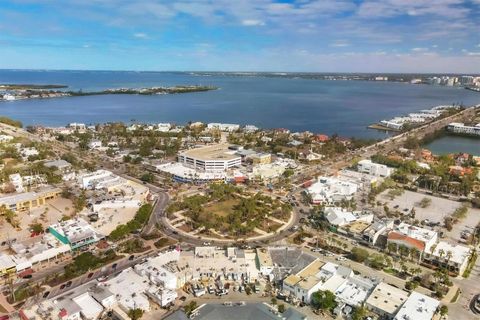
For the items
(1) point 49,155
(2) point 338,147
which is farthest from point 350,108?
(1) point 49,155

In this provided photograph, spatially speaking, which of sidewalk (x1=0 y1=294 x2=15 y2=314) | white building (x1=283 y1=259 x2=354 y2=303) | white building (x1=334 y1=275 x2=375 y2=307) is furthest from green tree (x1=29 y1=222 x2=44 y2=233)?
white building (x1=334 y1=275 x2=375 y2=307)

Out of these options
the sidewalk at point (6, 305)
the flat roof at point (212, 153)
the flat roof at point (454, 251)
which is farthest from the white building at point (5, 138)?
the flat roof at point (454, 251)

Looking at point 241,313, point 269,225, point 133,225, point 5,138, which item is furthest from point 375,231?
point 5,138

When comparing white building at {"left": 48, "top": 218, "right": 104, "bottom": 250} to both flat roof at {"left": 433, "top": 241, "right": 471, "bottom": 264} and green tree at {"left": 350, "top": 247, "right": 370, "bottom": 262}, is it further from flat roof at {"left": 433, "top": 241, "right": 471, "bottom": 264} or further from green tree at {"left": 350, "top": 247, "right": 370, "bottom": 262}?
flat roof at {"left": 433, "top": 241, "right": 471, "bottom": 264}

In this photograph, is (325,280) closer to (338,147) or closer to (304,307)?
(304,307)

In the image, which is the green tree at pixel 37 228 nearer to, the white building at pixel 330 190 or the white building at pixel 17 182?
the white building at pixel 17 182
